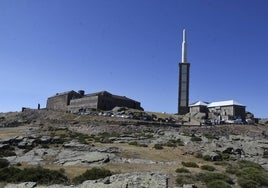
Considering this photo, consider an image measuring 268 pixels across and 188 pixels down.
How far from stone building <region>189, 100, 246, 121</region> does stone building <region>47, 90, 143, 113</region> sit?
2544 cm

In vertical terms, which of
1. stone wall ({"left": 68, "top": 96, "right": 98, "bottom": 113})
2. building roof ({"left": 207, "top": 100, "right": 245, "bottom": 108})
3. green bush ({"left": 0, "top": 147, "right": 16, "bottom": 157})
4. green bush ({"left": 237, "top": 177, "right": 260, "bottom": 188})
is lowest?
green bush ({"left": 237, "top": 177, "right": 260, "bottom": 188})

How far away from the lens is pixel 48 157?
3325cm

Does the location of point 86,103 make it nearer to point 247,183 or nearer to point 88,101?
point 88,101

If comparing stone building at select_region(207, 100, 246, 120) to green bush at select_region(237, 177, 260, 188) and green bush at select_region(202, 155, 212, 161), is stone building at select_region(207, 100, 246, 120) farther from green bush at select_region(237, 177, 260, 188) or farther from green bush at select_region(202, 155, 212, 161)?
green bush at select_region(237, 177, 260, 188)

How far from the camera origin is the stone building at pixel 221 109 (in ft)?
423

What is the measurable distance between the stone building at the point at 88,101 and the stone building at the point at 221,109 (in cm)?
2544

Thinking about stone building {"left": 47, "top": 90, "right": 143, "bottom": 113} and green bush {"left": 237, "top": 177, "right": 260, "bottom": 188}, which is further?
stone building {"left": 47, "top": 90, "right": 143, "bottom": 113}

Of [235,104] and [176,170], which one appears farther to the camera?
[235,104]

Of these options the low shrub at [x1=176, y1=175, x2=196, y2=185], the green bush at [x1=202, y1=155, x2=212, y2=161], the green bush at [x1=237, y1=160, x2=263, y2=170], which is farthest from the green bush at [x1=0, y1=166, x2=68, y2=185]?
the green bush at [x1=237, y1=160, x2=263, y2=170]

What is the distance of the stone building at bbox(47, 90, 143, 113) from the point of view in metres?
125

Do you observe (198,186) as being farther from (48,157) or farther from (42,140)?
(42,140)

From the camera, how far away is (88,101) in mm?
128250

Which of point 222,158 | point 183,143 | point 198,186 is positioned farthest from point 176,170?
point 183,143

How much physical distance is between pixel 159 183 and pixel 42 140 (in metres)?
26.5
